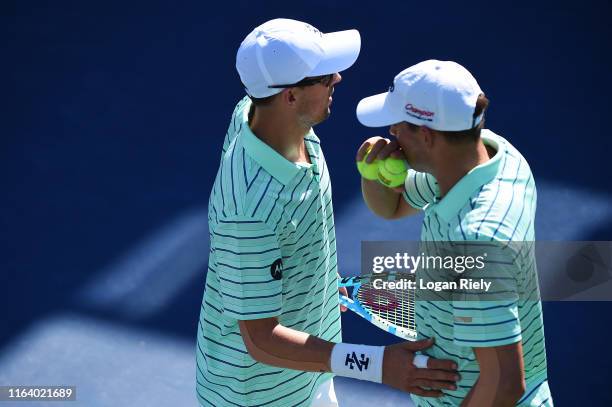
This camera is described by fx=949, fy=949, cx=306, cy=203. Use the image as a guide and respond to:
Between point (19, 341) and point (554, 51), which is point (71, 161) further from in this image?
point (554, 51)

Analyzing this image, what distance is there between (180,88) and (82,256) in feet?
5.92

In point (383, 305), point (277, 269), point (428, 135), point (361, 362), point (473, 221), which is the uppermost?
point (428, 135)

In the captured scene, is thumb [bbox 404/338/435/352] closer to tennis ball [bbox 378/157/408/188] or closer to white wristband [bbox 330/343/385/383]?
white wristband [bbox 330/343/385/383]

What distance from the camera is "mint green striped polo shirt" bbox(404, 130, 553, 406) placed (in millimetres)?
2771

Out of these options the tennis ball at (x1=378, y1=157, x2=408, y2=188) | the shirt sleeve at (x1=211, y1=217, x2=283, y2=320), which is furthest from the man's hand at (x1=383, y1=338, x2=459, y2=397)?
the tennis ball at (x1=378, y1=157, x2=408, y2=188)

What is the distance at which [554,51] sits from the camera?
23.4ft

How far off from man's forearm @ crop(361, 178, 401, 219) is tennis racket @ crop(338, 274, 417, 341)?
0.68 metres

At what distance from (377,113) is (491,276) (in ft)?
2.63

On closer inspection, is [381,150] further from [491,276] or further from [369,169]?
[491,276]

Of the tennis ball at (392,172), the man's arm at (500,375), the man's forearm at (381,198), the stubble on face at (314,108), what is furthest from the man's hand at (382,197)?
the man's arm at (500,375)

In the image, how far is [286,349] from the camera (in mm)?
3166

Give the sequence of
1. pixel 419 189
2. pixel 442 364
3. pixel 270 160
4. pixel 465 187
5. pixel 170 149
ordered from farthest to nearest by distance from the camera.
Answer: pixel 170 149, pixel 419 189, pixel 270 160, pixel 442 364, pixel 465 187

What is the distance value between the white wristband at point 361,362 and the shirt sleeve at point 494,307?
0.41 metres

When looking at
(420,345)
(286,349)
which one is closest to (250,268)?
(286,349)
